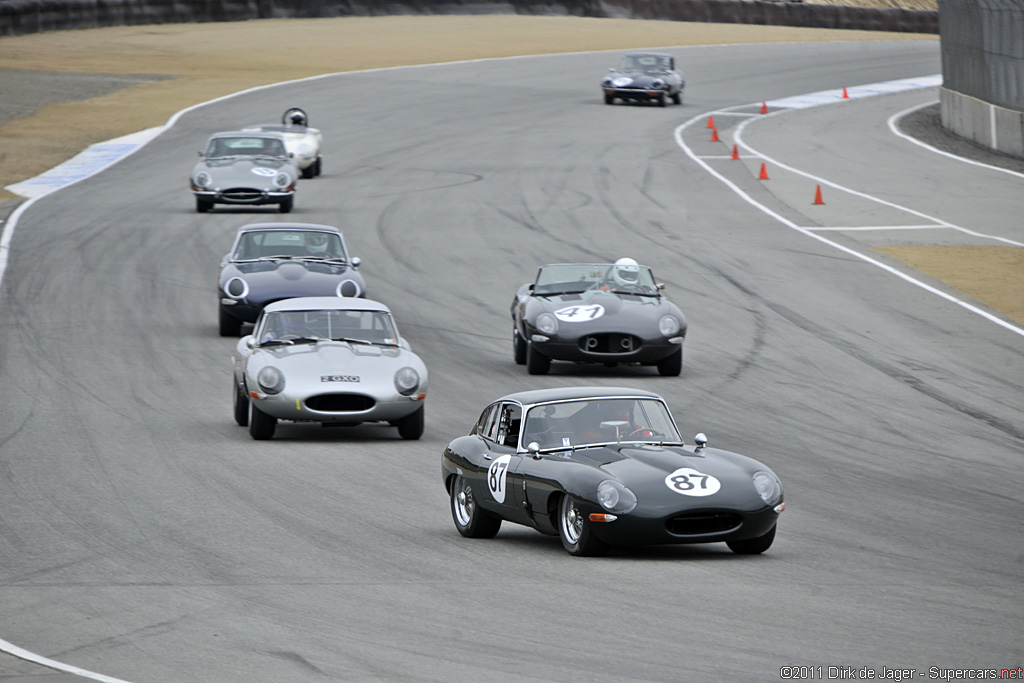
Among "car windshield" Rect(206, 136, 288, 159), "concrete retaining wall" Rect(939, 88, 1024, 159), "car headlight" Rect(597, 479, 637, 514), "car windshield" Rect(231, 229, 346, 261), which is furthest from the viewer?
"concrete retaining wall" Rect(939, 88, 1024, 159)

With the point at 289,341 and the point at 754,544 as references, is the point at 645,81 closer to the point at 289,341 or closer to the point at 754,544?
the point at 289,341

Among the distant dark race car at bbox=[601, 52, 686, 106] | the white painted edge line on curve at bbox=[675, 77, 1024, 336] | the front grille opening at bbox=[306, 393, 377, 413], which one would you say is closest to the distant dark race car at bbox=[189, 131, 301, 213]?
the white painted edge line on curve at bbox=[675, 77, 1024, 336]

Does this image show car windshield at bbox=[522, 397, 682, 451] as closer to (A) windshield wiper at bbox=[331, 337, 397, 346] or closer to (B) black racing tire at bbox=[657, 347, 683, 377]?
(A) windshield wiper at bbox=[331, 337, 397, 346]

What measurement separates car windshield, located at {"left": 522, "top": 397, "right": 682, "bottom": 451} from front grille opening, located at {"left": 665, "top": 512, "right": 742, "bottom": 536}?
104cm

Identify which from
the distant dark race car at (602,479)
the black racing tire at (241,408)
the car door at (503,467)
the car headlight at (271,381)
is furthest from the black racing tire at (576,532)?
the black racing tire at (241,408)

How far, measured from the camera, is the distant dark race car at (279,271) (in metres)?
19.4

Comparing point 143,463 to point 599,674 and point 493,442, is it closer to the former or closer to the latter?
point 493,442

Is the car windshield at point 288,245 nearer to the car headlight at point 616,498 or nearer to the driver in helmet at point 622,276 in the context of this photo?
the driver in helmet at point 622,276

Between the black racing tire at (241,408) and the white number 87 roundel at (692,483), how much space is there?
648 centimetres

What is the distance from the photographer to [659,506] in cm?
905

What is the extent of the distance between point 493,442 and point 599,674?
3937mm

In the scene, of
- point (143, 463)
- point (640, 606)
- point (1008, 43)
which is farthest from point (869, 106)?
point (640, 606)

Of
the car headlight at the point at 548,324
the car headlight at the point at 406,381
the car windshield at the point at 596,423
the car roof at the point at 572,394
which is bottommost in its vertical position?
the car headlight at the point at 548,324

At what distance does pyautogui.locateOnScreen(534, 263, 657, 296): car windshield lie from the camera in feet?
60.3
